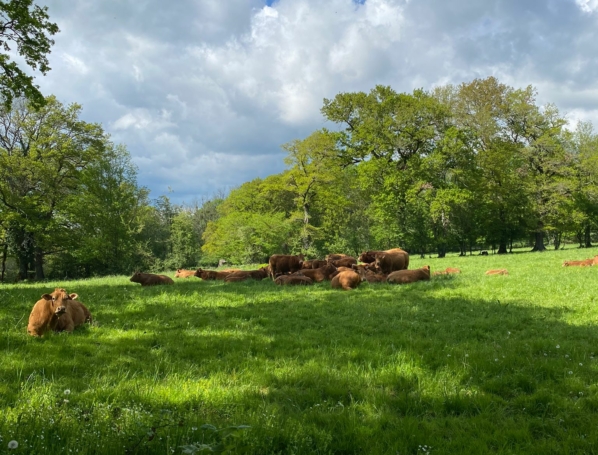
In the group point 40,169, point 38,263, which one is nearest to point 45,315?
point 40,169

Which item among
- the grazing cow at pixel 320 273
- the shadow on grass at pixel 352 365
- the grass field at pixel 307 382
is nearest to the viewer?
the grass field at pixel 307 382

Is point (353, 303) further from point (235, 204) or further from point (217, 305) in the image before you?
point (235, 204)

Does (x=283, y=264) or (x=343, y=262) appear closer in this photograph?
(x=283, y=264)

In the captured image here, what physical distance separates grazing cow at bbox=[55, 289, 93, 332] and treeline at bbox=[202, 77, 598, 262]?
3046 cm

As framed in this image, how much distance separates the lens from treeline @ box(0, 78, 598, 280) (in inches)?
1312

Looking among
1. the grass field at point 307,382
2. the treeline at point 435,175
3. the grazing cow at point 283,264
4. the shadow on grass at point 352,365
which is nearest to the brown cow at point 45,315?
the grass field at point 307,382

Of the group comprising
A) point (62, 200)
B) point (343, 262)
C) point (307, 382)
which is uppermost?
point (62, 200)

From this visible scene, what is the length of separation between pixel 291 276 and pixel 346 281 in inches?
114

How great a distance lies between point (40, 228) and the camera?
103 ft

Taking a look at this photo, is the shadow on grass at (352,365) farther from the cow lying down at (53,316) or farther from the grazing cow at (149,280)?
the grazing cow at (149,280)

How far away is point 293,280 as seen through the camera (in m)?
15.5

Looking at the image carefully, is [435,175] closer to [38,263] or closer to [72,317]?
[72,317]

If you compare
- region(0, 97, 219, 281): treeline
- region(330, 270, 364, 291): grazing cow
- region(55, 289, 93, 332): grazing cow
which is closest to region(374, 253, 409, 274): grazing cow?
region(330, 270, 364, 291): grazing cow

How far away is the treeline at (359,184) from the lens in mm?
33312
